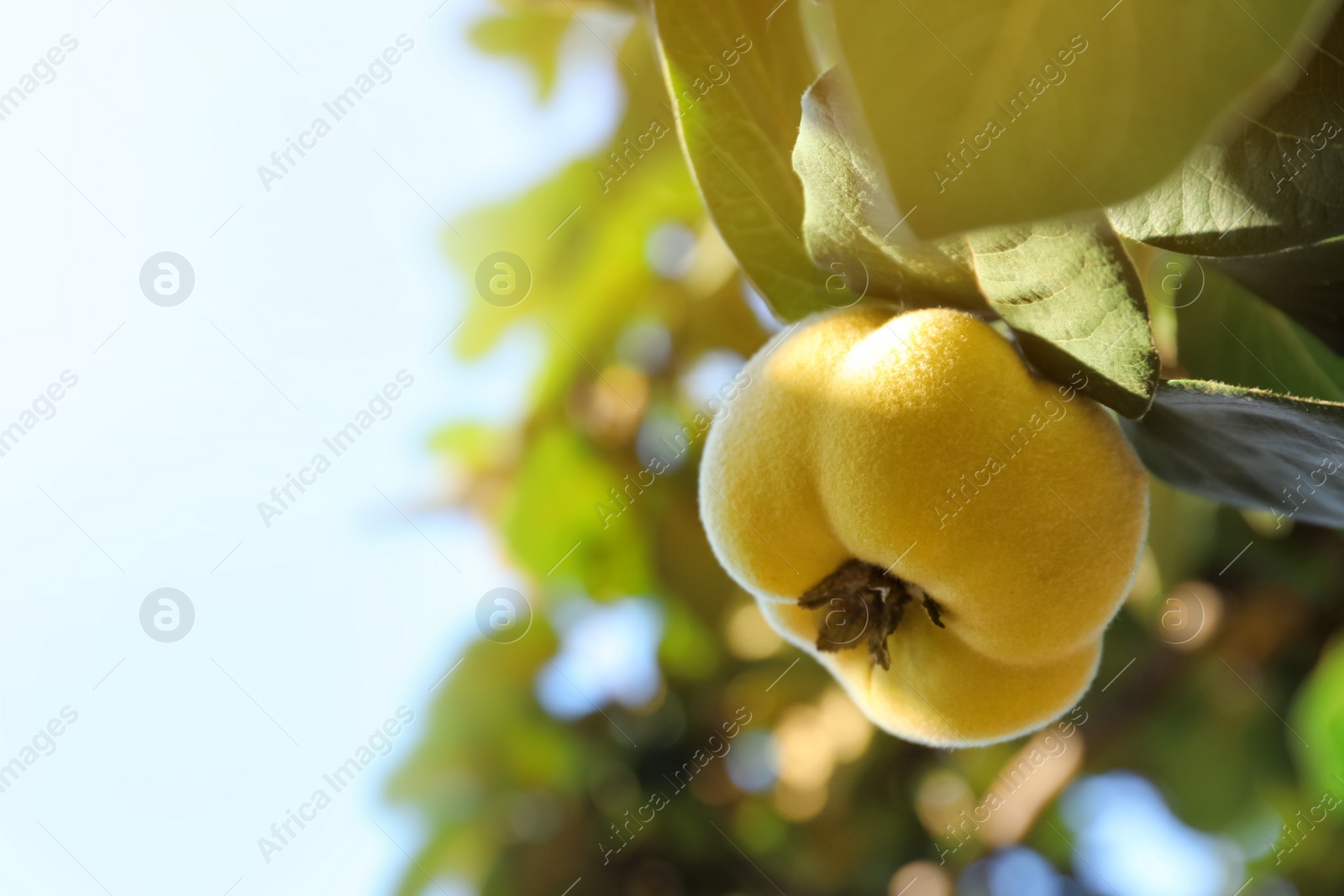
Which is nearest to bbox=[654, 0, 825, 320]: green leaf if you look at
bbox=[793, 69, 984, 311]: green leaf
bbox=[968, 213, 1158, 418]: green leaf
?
bbox=[793, 69, 984, 311]: green leaf

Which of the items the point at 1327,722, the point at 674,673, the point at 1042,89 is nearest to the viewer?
the point at 1042,89

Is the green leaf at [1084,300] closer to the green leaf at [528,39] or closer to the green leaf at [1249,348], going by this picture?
the green leaf at [1249,348]

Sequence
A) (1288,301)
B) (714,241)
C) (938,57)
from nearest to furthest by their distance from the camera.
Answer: (938,57) → (1288,301) → (714,241)

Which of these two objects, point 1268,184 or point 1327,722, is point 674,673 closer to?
point 1327,722

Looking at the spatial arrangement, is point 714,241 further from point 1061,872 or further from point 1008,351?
point 1061,872

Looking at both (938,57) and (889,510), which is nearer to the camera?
(938,57)

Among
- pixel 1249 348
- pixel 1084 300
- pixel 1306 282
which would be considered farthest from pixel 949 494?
pixel 1249 348

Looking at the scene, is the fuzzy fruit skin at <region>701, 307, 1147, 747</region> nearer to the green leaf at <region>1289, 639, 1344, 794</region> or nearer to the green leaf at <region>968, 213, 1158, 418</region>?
the green leaf at <region>968, 213, 1158, 418</region>

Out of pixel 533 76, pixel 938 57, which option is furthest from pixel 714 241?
pixel 938 57

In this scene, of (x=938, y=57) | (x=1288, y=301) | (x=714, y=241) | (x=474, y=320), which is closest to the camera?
(x=938, y=57)
